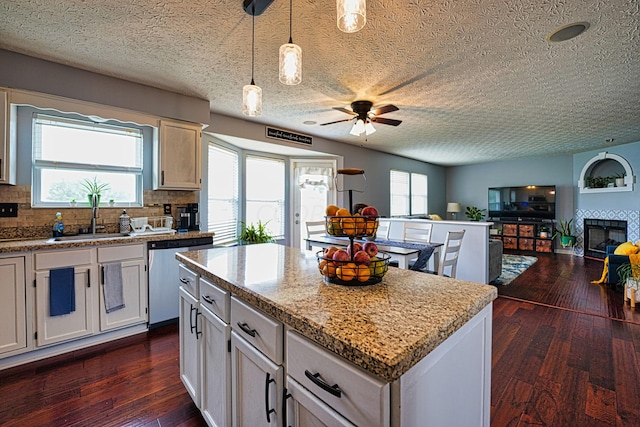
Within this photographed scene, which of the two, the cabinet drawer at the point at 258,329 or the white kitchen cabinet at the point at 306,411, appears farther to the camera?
the cabinet drawer at the point at 258,329

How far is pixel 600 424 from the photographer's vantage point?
1.62 meters

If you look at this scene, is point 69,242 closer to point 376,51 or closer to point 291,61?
point 291,61

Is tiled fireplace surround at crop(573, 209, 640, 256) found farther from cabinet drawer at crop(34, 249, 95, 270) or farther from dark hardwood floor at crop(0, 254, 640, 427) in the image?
cabinet drawer at crop(34, 249, 95, 270)

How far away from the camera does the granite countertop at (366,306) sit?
69 cm

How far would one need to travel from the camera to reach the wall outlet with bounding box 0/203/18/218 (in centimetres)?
251

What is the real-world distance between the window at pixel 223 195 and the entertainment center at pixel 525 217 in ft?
22.5

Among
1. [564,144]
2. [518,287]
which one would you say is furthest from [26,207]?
[564,144]

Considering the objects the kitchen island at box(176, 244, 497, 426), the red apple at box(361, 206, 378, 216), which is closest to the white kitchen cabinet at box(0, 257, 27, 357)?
the kitchen island at box(176, 244, 497, 426)

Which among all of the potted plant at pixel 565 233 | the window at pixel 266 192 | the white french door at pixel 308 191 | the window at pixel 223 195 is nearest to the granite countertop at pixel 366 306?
the window at pixel 223 195

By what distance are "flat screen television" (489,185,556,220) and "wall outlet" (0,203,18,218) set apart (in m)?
9.20

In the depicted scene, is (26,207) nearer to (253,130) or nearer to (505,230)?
(253,130)

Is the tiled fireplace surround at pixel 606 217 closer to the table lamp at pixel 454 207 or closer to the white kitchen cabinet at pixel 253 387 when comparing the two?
the table lamp at pixel 454 207

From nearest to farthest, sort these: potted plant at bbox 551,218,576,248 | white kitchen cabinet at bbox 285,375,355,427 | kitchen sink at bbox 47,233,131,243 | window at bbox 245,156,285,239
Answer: white kitchen cabinet at bbox 285,375,355,427 → kitchen sink at bbox 47,233,131,243 → window at bbox 245,156,285,239 → potted plant at bbox 551,218,576,248

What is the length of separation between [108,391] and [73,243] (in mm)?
1184
